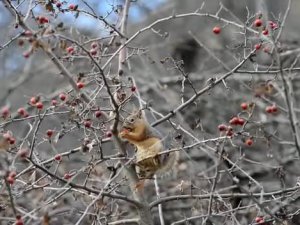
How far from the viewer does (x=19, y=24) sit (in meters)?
3.20

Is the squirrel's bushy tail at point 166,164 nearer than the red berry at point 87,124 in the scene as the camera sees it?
No

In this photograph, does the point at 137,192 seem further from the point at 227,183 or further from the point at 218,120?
the point at 218,120

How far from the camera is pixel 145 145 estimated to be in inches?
139

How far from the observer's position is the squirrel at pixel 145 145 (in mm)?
3441

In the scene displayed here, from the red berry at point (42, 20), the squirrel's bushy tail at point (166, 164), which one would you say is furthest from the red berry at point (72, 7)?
the squirrel's bushy tail at point (166, 164)

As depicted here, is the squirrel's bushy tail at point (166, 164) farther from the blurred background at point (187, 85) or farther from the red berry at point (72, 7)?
the red berry at point (72, 7)

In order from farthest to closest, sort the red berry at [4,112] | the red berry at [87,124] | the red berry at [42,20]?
the red berry at [42,20] < the red berry at [87,124] < the red berry at [4,112]

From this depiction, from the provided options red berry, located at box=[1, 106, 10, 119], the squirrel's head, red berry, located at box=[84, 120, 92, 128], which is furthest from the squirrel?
red berry, located at box=[1, 106, 10, 119]

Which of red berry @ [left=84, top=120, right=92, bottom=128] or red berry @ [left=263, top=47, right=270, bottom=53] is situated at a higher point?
red berry @ [left=263, top=47, right=270, bottom=53]

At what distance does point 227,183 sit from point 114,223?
9.42ft

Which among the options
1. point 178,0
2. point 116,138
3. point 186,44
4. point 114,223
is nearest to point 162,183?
point 114,223

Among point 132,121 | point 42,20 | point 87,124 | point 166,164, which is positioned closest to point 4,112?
point 87,124

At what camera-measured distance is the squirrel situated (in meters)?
3.44

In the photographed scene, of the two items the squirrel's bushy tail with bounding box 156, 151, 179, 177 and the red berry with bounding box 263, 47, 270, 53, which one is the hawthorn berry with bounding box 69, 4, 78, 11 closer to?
the squirrel's bushy tail with bounding box 156, 151, 179, 177
